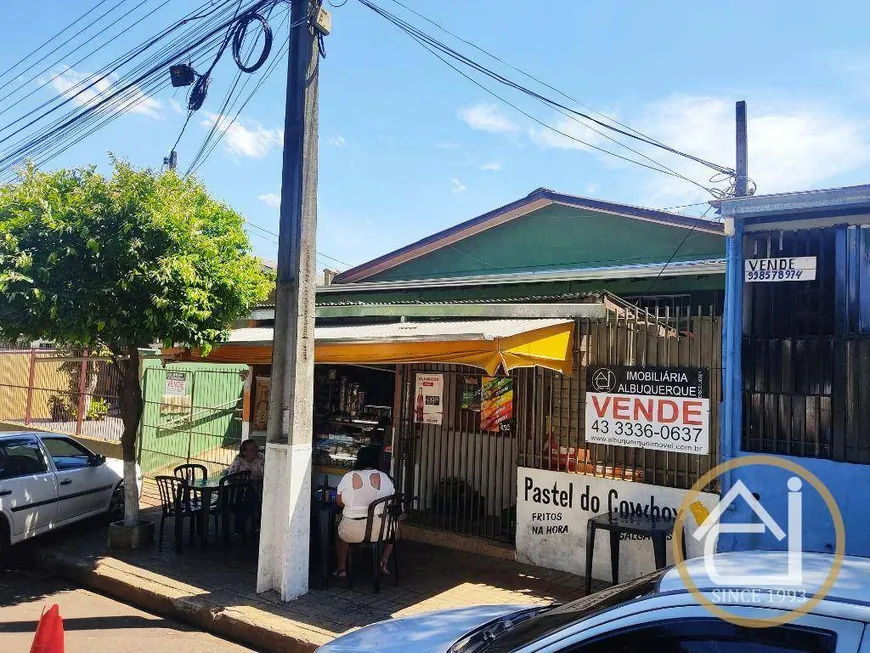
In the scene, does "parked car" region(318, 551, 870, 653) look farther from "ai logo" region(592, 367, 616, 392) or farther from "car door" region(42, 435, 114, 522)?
"car door" region(42, 435, 114, 522)

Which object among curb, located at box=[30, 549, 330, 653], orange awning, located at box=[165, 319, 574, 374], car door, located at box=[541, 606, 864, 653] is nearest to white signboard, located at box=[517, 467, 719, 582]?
orange awning, located at box=[165, 319, 574, 374]

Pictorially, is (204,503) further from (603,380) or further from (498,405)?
(603,380)

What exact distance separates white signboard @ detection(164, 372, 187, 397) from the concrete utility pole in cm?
674

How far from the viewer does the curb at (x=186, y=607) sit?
5.34 m

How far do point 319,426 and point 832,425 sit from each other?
681cm

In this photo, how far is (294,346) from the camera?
20.7 feet

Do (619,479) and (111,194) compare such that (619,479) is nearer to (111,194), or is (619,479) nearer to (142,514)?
(111,194)

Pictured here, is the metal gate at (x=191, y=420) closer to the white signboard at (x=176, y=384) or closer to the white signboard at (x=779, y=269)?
the white signboard at (x=176, y=384)

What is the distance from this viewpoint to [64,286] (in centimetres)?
670

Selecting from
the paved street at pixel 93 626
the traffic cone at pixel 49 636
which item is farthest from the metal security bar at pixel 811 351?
the traffic cone at pixel 49 636

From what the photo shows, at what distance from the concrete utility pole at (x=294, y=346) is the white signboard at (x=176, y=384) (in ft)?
22.1

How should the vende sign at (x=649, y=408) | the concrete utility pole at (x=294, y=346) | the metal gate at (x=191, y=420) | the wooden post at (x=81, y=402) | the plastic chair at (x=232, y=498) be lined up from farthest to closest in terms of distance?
the wooden post at (x=81, y=402) < the metal gate at (x=191, y=420) < the plastic chair at (x=232, y=498) < the vende sign at (x=649, y=408) < the concrete utility pole at (x=294, y=346)

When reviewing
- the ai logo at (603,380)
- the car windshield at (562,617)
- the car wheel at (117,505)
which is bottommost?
the car wheel at (117,505)

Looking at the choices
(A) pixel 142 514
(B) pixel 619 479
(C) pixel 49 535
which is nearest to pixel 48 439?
(C) pixel 49 535
